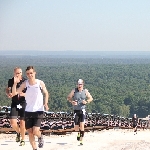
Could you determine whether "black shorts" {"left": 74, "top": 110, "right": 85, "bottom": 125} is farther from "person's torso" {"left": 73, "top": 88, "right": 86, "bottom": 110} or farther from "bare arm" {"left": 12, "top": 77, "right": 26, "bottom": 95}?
"bare arm" {"left": 12, "top": 77, "right": 26, "bottom": 95}

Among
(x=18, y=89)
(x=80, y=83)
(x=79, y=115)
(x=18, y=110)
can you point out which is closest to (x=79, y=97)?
(x=80, y=83)

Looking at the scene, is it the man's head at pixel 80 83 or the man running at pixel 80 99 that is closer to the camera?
the man's head at pixel 80 83

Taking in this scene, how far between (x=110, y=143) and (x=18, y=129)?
7.06 ft

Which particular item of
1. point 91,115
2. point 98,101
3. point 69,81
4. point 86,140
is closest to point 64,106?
point 98,101

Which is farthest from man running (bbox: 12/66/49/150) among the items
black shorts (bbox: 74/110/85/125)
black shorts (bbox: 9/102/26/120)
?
black shorts (bbox: 74/110/85/125)

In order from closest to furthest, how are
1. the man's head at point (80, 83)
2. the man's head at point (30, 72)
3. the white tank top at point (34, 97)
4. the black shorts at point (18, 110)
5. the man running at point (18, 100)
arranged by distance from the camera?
the man's head at point (30, 72), the white tank top at point (34, 97), the man running at point (18, 100), the black shorts at point (18, 110), the man's head at point (80, 83)

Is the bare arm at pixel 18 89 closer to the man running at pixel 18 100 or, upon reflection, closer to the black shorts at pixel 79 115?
the man running at pixel 18 100

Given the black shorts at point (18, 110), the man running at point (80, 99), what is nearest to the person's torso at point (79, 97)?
the man running at point (80, 99)

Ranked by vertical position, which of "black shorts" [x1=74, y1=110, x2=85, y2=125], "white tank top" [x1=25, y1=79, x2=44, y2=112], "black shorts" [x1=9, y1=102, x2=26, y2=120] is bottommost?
"black shorts" [x1=74, y1=110, x2=85, y2=125]

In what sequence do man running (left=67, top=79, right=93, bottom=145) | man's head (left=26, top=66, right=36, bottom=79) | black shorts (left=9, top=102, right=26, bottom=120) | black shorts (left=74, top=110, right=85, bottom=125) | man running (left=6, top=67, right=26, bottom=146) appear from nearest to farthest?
man's head (left=26, top=66, right=36, bottom=79), man running (left=6, top=67, right=26, bottom=146), black shorts (left=9, top=102, right=26, bottom=120), man running (left=67, top=79, right=93, bottom=145), black shorts (left=74, top=110, right=85, bottom=125)

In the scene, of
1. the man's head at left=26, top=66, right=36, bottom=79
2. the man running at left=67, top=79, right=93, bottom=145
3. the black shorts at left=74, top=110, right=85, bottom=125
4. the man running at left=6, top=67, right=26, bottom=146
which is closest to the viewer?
the man's head at left=26, top=66, right=36, bottom=79

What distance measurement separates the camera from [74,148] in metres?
10.5

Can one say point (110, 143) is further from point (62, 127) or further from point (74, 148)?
point (62, 127)

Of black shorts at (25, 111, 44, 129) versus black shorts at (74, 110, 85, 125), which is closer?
black shorts at (25, 111, 44, 129)
